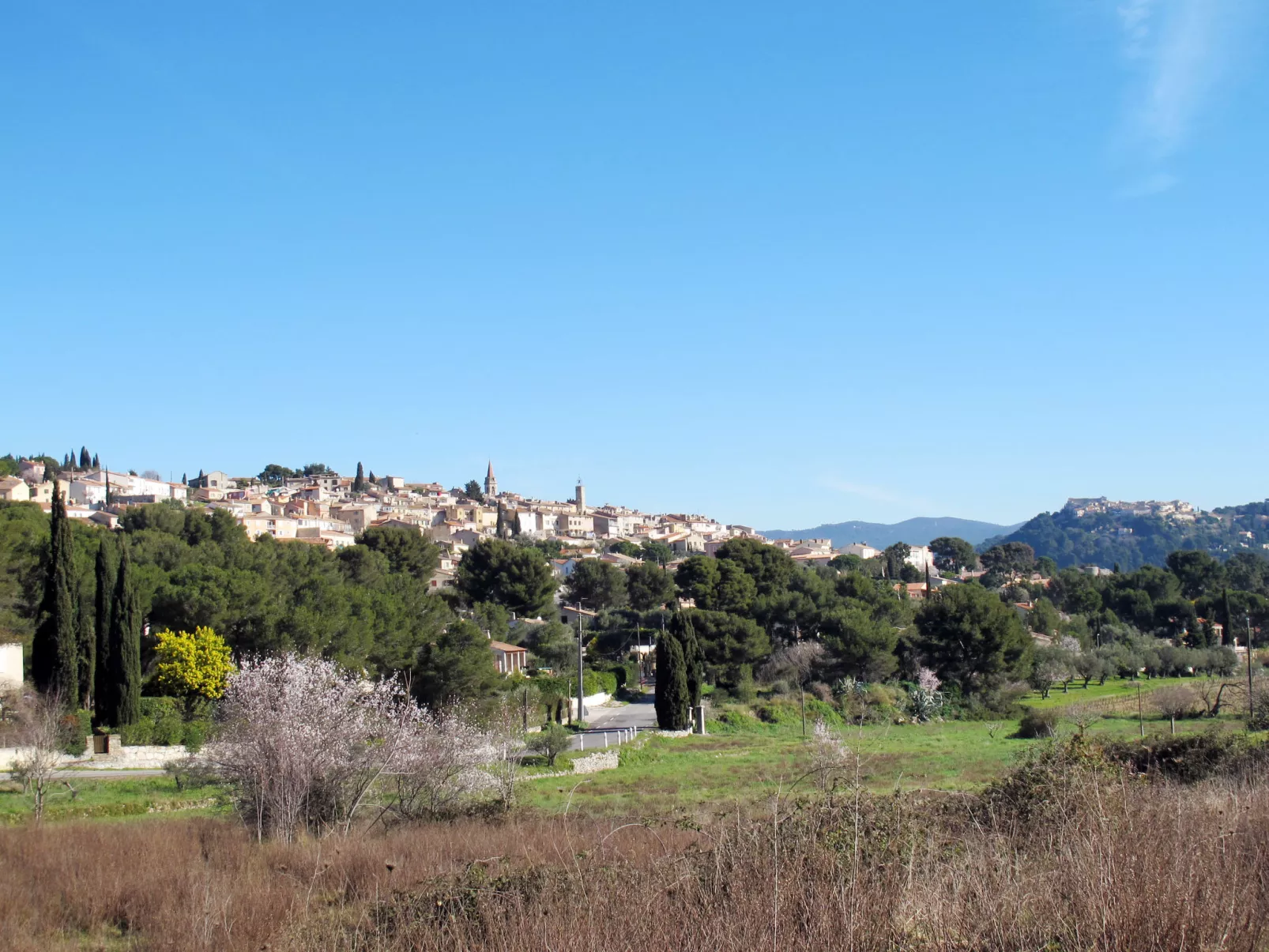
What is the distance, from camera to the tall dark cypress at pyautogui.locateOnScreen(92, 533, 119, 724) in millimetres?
27156

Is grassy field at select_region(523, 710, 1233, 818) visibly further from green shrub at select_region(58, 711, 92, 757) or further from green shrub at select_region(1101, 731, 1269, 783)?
green shrub at select_region(58, 711, 92, 757)

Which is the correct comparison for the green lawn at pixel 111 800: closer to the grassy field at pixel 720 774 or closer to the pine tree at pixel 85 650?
the grassy field at pixel 720 774

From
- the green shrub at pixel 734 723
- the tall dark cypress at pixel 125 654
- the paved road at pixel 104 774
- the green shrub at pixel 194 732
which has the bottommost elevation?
the green shrub at pixel 734 723

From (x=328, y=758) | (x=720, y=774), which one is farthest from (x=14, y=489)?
(x=328, y=758)

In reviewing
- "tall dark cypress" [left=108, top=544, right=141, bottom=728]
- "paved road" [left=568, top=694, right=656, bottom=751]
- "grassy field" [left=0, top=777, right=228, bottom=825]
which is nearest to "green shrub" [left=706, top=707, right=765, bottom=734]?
"paved road" [left=568, top=694, right=656, bottom=751]

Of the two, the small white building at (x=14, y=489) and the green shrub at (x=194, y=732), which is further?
the small white building at (x=14, y=489)

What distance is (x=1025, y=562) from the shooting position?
5492 inches

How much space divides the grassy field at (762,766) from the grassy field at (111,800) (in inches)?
244

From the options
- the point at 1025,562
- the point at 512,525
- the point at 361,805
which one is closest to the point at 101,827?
the point at 361,805

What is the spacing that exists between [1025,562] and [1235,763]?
433ft

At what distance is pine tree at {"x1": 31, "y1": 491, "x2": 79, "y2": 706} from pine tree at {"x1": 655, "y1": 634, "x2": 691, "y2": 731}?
17205mm

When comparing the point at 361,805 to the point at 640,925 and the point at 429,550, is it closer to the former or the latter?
the point at 640,925

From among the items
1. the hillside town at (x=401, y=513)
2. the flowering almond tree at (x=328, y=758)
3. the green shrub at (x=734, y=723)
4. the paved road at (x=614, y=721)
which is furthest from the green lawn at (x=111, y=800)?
the hillside town at (x=401, y=513)

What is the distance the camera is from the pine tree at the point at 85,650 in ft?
92.4
